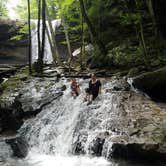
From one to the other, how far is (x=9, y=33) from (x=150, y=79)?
24.9m

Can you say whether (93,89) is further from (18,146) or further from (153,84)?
(18,146)

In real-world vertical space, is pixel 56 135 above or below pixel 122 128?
below

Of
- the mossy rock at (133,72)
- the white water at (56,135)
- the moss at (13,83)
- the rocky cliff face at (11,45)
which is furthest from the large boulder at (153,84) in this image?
the rocky cliff face at (11,45)

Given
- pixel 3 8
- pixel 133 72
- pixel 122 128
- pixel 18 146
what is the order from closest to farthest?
1. pixel 122 128
2. pixel 18 146
3. pixel 133 72
4. pixel 3 8

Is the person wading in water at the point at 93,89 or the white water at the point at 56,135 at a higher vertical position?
the person wading in water at the point at 93,89

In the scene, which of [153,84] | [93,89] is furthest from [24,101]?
[153,84]

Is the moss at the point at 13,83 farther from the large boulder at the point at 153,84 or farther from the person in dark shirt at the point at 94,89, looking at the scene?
the large boulder at the point at 153,84

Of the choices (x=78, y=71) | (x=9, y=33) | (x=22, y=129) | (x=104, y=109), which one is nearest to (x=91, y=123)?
(x=104, y=109)

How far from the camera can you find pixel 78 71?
782 inches

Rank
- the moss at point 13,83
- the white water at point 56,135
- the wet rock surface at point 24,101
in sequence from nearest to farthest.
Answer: the white water at point 56,135 → the wet rock surface at point 24,101 → the moss at point 13,83

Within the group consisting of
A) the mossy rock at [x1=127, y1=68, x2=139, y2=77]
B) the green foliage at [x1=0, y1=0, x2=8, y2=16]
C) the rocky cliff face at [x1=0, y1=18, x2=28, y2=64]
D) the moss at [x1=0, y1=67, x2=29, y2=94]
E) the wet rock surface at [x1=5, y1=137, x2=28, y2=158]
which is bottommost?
the wet rock surface at [x1=5, y1=137, x2=28, y2=158]

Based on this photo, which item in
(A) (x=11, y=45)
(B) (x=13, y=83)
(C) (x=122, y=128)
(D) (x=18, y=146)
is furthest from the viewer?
(A) (x=11, y=45)

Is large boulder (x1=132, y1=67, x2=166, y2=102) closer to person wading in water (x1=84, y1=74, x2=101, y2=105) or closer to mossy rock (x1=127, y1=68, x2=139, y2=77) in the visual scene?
mossy rock (x1=127, y1=68, x2=139, y2=77)

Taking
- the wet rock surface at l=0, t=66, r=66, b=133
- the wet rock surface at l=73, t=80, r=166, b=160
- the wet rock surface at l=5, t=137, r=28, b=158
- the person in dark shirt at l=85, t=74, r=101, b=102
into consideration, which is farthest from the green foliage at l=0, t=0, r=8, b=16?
the wet rock surface at l=73, t=80, r=166, b=160
